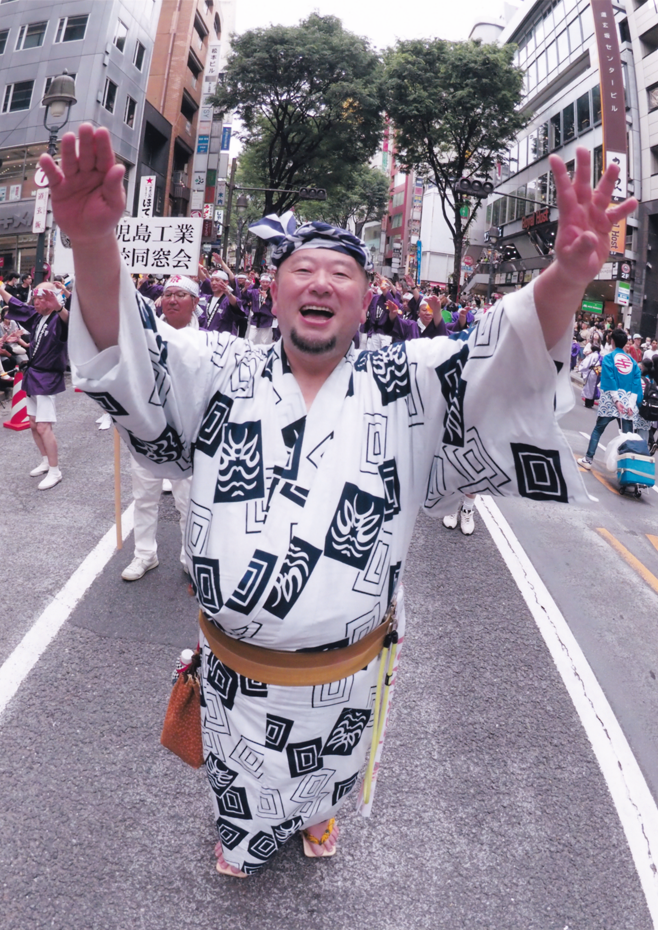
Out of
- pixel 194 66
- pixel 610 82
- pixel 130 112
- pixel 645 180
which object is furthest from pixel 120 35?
pixel 645 180

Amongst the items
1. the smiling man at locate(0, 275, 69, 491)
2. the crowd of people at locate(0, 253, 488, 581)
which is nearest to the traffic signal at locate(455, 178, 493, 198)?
the crowd of people at locate(0, 253, 488, 581)

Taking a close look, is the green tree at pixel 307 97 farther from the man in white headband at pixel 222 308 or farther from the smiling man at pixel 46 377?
the smiling man at pixel 46 377

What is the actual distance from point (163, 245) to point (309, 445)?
5.83 meters

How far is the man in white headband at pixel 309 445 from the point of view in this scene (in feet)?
5.06

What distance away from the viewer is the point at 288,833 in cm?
202

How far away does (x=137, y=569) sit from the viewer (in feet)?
14.4

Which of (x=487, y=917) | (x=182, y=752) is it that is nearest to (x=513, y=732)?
(x=487, y=917)

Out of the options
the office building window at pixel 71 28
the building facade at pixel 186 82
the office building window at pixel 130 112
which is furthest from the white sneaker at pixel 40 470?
the building facade at pixel 186 82

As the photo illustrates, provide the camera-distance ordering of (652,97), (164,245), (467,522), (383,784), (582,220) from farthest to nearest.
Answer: (652,97) < (164,245) < (467,522) < (383,784) < (582,220)

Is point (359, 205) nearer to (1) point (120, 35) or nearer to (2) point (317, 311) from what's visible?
(1) point (120, 35)

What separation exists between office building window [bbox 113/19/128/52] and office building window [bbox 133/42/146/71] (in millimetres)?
1244

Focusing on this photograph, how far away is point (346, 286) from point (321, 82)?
30009 mm

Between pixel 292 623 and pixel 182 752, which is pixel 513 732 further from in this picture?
pixel 292 623

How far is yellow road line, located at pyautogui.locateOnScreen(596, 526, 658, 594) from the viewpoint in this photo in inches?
208
